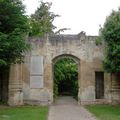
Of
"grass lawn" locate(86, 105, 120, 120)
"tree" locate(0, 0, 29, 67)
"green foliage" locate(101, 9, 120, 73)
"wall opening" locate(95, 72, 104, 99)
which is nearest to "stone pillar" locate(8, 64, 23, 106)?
"tree" locate(0, 0, 29, 67)

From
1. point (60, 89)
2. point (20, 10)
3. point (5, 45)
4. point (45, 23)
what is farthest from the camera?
point (60, 89)

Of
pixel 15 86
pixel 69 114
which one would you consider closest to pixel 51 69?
pixel 15 86

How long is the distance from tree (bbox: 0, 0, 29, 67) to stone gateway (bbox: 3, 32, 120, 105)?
5153 millimetres

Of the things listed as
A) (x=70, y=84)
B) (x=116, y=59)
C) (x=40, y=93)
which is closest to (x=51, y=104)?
(x=40, y=93)

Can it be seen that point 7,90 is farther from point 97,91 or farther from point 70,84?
point 70,84

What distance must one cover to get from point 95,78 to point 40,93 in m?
4.40

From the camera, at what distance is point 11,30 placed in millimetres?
22344

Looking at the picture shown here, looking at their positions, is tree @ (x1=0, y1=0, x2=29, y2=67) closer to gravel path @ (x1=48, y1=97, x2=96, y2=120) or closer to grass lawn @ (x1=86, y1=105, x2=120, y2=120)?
gravel path @ (x1=48, y1=97, x2=96, y2=120)

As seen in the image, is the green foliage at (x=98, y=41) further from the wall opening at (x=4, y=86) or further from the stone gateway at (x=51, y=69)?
the wall opening at (x=4, y=86)

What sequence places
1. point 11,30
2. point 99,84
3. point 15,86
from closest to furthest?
point 11,30, point 15,86, point 99,84

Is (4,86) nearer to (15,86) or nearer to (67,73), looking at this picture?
(15,86)

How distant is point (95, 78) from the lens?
28719 mm

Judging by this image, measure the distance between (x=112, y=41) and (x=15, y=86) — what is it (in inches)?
318

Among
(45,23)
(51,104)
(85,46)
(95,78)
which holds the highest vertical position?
(45,23)
